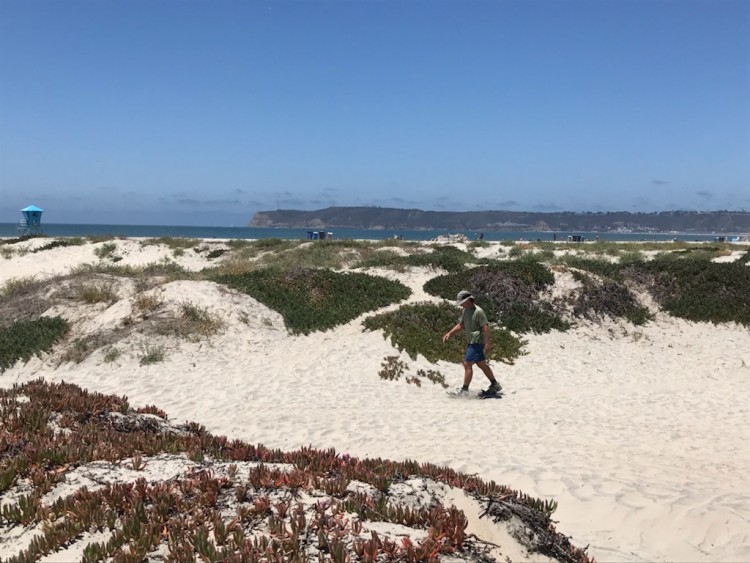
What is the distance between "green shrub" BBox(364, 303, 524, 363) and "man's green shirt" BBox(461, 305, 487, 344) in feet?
8.87

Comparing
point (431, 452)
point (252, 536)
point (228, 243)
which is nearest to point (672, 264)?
point (431, 452)

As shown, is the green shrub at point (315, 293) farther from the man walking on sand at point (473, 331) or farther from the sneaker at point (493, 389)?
the sneaker at point (493, 389)

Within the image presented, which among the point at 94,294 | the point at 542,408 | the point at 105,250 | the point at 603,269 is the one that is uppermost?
the point at 603,269

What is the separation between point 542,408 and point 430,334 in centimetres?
490

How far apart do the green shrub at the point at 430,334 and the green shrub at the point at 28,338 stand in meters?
8.67

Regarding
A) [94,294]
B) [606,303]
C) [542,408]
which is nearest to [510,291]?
[606,303]

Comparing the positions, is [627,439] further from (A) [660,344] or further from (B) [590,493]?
(A) [660,344]

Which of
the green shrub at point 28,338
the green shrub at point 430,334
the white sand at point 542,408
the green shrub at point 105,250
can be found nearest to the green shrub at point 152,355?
the white sand at point 542,408

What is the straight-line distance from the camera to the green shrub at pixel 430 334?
14528 millimetres

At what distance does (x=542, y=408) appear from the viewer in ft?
36.2

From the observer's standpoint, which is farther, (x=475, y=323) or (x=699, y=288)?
(x=699, y=288)

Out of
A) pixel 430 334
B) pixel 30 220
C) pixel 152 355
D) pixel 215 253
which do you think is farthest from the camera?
pixel 30 220

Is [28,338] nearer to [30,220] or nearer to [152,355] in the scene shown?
[152,355]

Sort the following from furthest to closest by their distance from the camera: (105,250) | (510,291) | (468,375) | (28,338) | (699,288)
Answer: (105,250) < (699,288) < (510,291) < (28,338) < (468,375)
